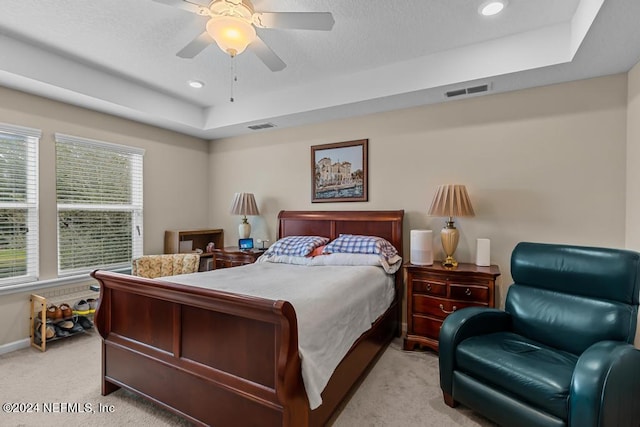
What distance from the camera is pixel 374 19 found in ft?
7.86

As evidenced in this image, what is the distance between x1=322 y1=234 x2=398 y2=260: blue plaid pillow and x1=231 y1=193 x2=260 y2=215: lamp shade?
4.85 ft

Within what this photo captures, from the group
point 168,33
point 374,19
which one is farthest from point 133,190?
point 374,19

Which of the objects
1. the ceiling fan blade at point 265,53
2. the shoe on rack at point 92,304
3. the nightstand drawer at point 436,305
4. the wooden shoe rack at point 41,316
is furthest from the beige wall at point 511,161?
the wooden shoe rack at point 41,316

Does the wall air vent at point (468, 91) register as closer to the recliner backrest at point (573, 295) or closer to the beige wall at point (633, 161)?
the beige wall at point (633, 161)

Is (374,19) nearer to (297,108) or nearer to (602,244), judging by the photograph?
(297,108)

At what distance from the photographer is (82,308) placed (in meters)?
3.45

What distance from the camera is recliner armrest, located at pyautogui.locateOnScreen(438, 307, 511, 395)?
6.91 feet

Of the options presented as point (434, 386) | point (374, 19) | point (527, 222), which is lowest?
point (434, 386)

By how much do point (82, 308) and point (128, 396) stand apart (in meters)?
1.72

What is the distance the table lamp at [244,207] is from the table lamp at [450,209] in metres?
2.48

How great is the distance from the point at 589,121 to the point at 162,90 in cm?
455

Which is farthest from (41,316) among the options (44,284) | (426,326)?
(426,326)

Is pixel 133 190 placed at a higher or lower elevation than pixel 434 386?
higher

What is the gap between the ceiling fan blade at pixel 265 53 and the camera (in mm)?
2117
